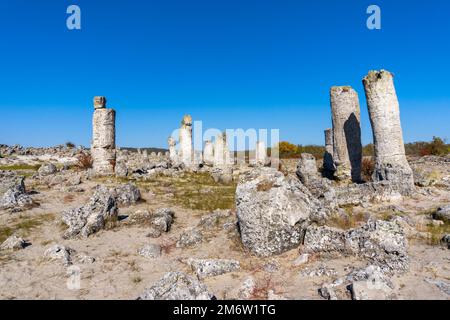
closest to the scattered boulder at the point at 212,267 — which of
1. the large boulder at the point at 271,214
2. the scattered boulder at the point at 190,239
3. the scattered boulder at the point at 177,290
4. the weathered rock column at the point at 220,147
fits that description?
the large boulder at the point at 271,214

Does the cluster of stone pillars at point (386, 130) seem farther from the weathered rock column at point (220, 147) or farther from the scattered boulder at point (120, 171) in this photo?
the weathered rock column at point (220, 147)

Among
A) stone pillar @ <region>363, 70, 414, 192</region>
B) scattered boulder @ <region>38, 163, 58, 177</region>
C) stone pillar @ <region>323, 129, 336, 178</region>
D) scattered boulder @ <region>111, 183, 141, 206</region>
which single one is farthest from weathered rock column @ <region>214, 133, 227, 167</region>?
stone pillar @ <region>363, 70, 414, 192</region>

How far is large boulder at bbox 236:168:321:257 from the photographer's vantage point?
259 inches

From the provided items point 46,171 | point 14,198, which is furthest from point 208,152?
point 14,198

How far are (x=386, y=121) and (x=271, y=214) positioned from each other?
8373 mm

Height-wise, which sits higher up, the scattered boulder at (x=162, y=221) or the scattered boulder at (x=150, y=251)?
the scattered boulder at (x=162, y=221)

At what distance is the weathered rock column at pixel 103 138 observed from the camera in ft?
62.5

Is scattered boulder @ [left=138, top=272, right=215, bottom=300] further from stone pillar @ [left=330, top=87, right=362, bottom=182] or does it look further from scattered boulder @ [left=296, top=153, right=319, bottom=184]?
stone pillar @ [left=330, top=87, right=362, bottom=182]

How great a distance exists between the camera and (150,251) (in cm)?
729

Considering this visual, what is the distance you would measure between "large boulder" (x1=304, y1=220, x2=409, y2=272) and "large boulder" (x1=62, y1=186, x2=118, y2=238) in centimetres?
525

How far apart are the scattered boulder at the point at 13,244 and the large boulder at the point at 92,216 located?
3.23 ft

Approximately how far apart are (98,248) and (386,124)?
34.5ft

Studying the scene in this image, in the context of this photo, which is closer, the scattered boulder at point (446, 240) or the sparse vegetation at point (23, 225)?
the scattered boulder at point (446, 240)
